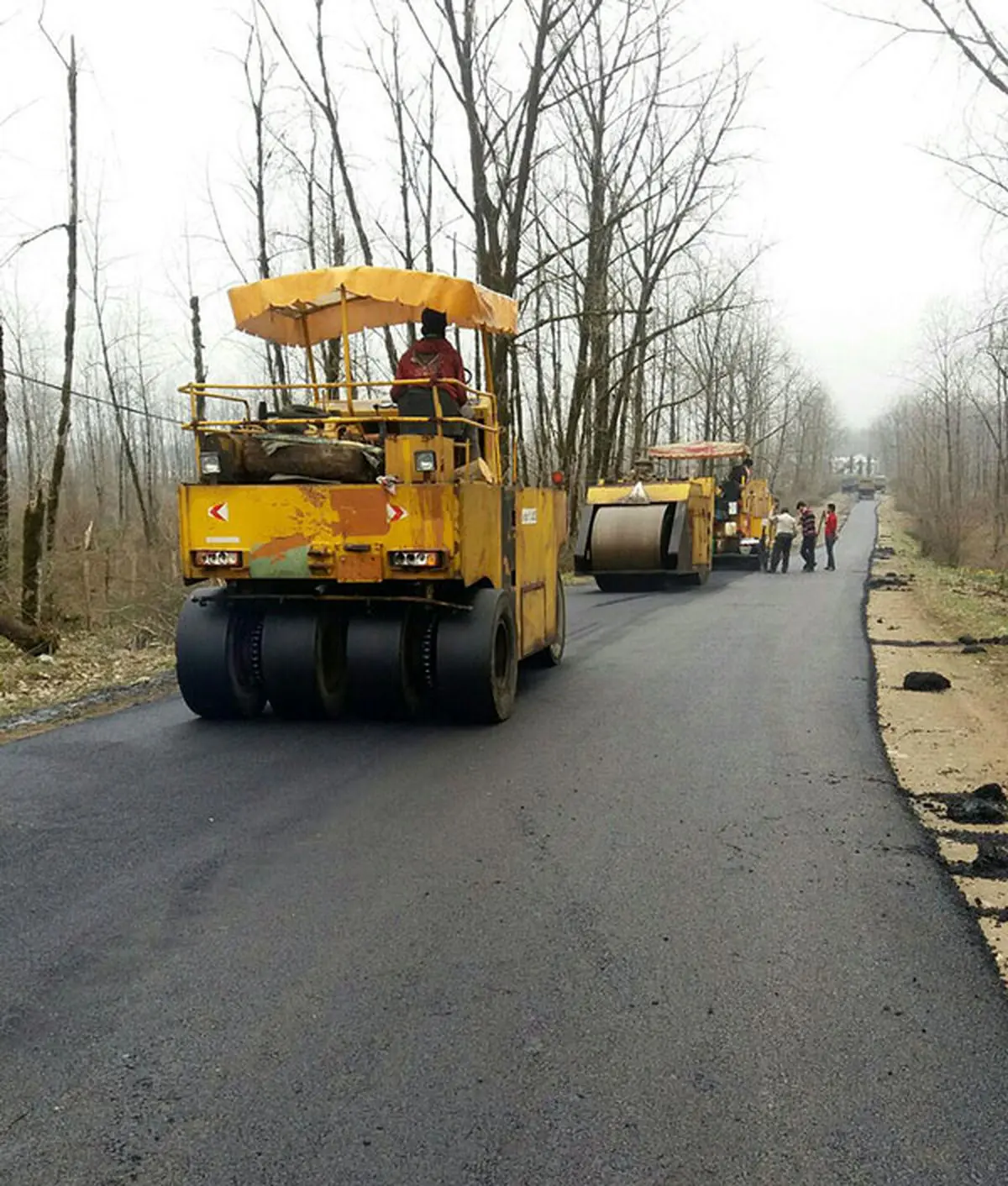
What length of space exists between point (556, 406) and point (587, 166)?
25.0 ft

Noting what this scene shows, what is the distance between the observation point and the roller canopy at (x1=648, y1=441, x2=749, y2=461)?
26.3 m

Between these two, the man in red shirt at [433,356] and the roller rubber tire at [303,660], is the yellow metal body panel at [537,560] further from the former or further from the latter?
the roller rubber tire at [303,660]

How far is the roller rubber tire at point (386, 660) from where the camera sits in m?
7.52

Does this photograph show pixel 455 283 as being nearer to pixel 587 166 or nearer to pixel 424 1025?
pixel 424 1025

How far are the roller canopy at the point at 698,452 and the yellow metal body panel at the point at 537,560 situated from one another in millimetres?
16067

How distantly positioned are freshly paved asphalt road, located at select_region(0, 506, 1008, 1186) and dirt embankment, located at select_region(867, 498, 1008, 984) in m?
0.19

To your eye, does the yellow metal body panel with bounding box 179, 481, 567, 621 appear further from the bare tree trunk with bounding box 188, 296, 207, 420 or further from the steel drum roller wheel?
the bare tree trunk with bounding box 188, 296, 207, 420

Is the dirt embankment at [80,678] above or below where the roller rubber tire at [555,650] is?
below

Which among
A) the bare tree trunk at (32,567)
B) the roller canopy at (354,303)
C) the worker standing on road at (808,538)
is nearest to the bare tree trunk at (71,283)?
the bare tree trunk at (32,567)

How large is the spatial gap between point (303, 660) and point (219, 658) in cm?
63

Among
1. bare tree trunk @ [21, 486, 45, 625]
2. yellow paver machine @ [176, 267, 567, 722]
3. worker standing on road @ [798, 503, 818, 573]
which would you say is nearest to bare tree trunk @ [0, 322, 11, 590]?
bare tree trunk @ [21, 486, 45, 625]

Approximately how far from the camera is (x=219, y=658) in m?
7.76

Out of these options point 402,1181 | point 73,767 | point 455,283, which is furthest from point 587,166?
point 402,1181

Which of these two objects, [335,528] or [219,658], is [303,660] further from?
[335,528]
